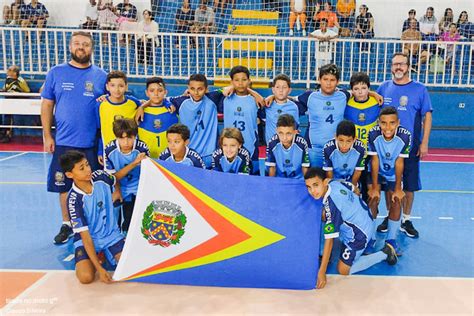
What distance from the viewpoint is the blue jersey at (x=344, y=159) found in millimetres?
4438

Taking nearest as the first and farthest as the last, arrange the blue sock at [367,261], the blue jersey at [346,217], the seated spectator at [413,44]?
the blue jersey at [346,217], the blue sock at [367,261], the seated spectator at [413,44]

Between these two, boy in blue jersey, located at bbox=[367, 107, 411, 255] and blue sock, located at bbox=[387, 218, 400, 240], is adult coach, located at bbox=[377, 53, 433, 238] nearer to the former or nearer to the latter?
boy in blue jersey, located at bbox=[367, 107, 411, 255]

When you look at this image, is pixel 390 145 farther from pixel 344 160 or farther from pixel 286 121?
pixel 286 121

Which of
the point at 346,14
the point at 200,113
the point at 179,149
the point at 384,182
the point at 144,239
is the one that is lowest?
the point at 144,239

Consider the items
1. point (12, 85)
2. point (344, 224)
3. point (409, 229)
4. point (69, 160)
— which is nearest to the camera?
point (69, 160)

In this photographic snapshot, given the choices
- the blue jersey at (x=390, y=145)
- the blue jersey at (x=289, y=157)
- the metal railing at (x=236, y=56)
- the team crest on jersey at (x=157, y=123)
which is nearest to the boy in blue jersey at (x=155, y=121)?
the team crest on jersey at (x=157, y=123)

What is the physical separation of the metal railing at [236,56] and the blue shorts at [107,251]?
6.98 m

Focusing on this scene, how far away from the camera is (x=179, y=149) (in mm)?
4281

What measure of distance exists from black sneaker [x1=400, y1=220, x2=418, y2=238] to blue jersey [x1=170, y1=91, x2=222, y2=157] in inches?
86.5

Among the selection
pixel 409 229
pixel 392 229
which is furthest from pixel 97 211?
pixel 409 229

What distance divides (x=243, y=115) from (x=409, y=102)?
171cm

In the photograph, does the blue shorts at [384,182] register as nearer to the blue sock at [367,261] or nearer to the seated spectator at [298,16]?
the blue sock at [367,261]

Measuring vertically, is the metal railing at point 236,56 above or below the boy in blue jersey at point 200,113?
above

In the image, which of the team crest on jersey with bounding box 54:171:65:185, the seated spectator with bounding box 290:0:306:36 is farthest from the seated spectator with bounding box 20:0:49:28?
the team crest on jersey with bounding box 54:171:65:185
